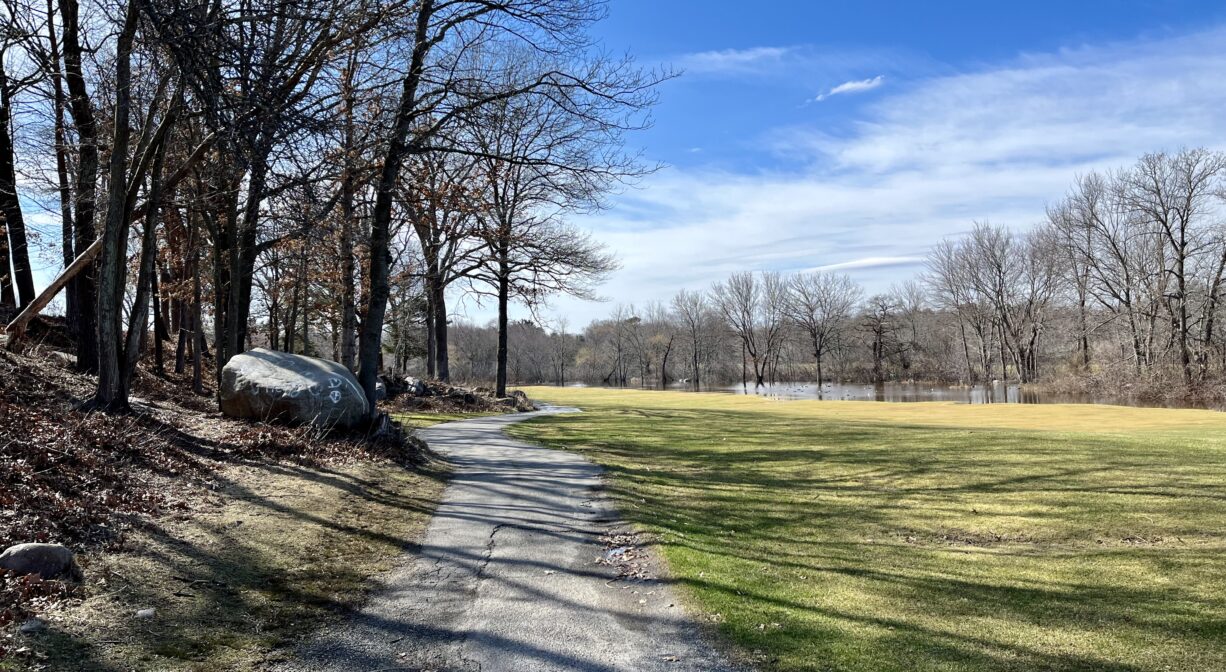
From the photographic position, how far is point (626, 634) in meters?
4.29

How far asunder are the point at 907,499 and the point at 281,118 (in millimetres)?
8339

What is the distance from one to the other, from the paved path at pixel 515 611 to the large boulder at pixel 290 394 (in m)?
3.93

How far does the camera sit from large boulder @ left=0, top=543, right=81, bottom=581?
399cm

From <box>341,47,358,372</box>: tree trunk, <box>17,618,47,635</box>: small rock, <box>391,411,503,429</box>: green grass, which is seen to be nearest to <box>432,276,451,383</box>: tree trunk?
<box>391,411,503,429</box>: green grass

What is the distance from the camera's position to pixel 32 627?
11.4 feet

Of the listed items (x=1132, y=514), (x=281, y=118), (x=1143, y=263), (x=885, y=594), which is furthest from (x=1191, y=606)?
(x=1143, y=263)

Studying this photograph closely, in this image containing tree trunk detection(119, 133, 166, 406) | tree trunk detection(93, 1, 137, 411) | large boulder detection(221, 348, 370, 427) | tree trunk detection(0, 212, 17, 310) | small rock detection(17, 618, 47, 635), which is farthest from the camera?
tree trunk detection(0, 212, 17, 310)

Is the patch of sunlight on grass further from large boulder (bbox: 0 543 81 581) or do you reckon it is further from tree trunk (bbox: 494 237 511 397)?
tree trunk (bbox: 494 237 511 397)

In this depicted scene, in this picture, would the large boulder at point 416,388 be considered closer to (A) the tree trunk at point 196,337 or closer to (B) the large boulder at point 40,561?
(A) the tree trunk at point 196,337

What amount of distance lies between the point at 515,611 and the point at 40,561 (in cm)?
294

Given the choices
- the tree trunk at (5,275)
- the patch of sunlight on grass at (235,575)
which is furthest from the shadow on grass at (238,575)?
the tree trunk at (5,275)

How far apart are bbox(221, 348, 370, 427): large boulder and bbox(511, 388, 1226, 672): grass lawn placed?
4521mm

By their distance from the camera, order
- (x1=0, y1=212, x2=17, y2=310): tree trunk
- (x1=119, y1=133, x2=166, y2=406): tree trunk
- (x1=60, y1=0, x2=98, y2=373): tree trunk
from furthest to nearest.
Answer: (x1=0, y1=212, x2=17, y2=310): tree trunk < (x1=60, y1=0, x2=98, y2=373): tree trunk < (x1=119, y1=133, x2=166, y2=406): tree trunk

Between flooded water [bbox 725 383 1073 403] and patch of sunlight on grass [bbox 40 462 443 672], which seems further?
flooded water [bbox 725 383 1073 403]
